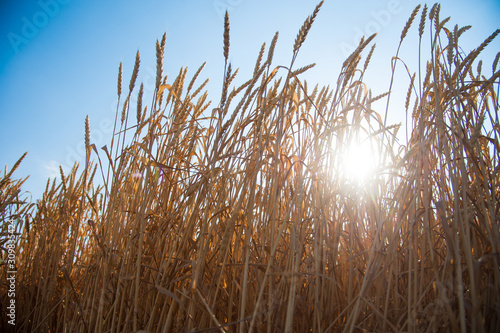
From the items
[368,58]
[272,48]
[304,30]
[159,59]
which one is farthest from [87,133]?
[368,58]

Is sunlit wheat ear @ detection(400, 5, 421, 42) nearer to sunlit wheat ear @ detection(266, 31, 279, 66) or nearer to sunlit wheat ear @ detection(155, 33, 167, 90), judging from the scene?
sunlit wheat ear @ detection(266, 31, 279, 66)

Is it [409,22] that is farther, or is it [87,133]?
[87,133]

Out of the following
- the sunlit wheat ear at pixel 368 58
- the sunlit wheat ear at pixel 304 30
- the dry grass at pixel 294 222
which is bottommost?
the dry grass at pixel 294 222

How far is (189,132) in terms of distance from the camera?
128cm

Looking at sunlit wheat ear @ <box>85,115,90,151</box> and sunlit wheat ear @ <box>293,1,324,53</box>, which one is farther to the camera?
sunlit wheat ear @ <box>85,115,90,151</box>

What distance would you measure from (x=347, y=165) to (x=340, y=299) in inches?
17.9

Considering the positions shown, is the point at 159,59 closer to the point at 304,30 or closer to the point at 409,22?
the point at 304,30

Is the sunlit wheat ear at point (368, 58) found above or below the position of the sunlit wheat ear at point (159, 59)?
above

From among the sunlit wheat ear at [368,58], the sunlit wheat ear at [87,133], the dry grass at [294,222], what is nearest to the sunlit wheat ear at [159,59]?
the dry grass at [294,222]

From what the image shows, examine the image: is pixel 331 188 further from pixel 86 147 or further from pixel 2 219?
pixel 2 219

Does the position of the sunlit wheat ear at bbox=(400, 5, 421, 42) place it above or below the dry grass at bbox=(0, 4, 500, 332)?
above

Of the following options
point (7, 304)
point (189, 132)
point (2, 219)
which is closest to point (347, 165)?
point (189, 132)

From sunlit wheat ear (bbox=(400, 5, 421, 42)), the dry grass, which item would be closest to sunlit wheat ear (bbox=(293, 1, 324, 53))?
the dry grass

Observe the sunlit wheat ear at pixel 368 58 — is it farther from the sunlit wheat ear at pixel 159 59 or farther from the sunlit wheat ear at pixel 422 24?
the sunlit wheat ear at pixel 159 59
